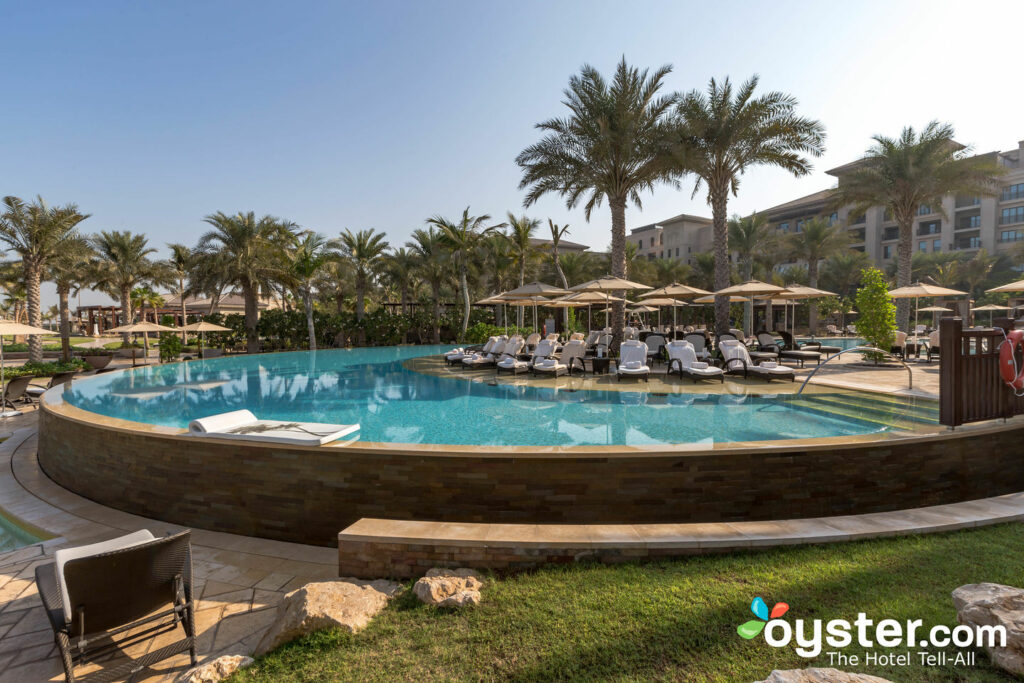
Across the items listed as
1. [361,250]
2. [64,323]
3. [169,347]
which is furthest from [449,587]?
[361,250]

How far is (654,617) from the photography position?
105 inches

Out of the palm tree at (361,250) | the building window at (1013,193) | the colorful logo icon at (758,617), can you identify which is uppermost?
the building window at (1013,193)

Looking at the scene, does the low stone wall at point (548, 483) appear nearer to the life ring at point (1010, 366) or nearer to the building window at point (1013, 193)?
the life ring at point (1010, 366)

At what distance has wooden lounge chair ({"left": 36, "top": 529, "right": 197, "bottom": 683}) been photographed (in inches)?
97.0

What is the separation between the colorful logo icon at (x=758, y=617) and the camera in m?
2.52

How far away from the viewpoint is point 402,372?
1600 cm

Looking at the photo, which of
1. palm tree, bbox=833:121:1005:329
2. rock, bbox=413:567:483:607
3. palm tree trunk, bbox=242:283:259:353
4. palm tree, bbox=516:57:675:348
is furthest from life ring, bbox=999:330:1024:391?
palm tree trunk, bbox=242:283:259:353

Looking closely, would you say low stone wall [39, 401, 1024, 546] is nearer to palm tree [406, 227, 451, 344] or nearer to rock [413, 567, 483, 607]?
rock [413, 567, 483, 607]

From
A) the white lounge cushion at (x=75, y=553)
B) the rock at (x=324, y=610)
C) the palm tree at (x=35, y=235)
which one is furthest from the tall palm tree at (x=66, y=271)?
the rock at (x=324, y=610)

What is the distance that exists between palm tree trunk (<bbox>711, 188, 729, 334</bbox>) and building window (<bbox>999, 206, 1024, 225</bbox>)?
5274 centimetres

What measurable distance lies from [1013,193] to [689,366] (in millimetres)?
61381

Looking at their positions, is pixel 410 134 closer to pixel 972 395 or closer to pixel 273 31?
pixel 273 31

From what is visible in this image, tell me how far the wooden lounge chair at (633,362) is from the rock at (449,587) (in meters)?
9.40

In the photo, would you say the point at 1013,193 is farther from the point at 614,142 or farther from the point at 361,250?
the point at 361,250
